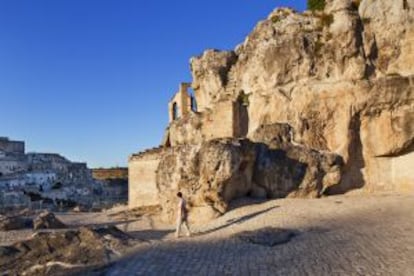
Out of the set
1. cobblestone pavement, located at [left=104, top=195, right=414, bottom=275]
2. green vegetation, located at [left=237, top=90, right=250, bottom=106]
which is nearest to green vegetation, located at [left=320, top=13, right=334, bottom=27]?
green vegetation, located at [left=237, top=90, right=250, bottom=106]

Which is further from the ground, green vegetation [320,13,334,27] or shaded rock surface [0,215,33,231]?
green vegetation [320,13,334,27]

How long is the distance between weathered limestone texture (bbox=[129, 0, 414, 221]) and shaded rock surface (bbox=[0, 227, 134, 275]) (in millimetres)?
5572

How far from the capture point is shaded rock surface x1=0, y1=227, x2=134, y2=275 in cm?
1030

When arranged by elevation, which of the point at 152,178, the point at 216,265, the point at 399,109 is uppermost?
the point at 399,109

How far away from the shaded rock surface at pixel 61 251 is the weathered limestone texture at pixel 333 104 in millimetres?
5572

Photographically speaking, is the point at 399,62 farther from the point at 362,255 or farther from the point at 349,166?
the point at 362,255

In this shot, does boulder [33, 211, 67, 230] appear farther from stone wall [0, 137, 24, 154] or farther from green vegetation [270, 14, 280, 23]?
stone wall [0, 137, 24, 154]

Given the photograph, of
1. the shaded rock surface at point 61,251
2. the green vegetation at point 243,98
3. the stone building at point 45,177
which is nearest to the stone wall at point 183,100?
the green vegetation at point 243,98

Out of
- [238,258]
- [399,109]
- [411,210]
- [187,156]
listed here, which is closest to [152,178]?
[187,156]

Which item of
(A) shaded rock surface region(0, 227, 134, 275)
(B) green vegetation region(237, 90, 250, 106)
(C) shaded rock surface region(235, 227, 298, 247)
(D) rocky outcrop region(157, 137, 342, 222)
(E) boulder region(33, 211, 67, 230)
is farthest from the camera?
(B) green vegetation region(237, 90, 250, 106)

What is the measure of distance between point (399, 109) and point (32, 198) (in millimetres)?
27071

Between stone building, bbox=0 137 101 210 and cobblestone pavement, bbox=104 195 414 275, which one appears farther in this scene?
stone building, bbox=0 137 101 210

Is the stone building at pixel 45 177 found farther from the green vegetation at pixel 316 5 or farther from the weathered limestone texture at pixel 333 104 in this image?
the green vegetation at pixel 316 5

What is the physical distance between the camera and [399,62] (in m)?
21.8
